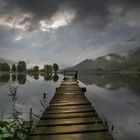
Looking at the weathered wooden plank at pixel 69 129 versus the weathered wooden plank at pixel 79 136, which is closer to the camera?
the weathered wooden plank at pixel 79 136

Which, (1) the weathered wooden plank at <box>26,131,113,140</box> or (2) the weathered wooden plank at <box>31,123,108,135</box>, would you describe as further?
(2) the weathered wooden plank at <box>31,123,108,135</box>

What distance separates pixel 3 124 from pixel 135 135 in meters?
11.3

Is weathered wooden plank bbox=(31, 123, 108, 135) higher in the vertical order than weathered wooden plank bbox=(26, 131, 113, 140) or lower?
higher

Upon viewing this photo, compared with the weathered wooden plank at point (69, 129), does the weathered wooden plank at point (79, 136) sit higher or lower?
lower

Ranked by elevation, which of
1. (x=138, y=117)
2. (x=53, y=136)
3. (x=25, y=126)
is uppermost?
(x=53, y=136)

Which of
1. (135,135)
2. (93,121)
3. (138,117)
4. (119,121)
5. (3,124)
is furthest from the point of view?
(138,117)

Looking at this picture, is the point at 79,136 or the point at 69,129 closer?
the point at 79,136

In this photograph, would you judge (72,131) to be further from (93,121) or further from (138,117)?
(138,117)

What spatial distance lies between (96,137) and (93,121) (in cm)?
203

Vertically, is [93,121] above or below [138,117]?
above

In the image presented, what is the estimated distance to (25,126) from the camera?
14156 mm

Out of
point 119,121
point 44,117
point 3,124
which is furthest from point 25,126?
point 119,121

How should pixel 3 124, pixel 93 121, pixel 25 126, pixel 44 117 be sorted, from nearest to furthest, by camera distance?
1. pixel 93 121
2. pixel 44 117
3. pixel 3 124
4. pixel 25 126

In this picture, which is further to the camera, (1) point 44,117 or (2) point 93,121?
(1) point 44,117
